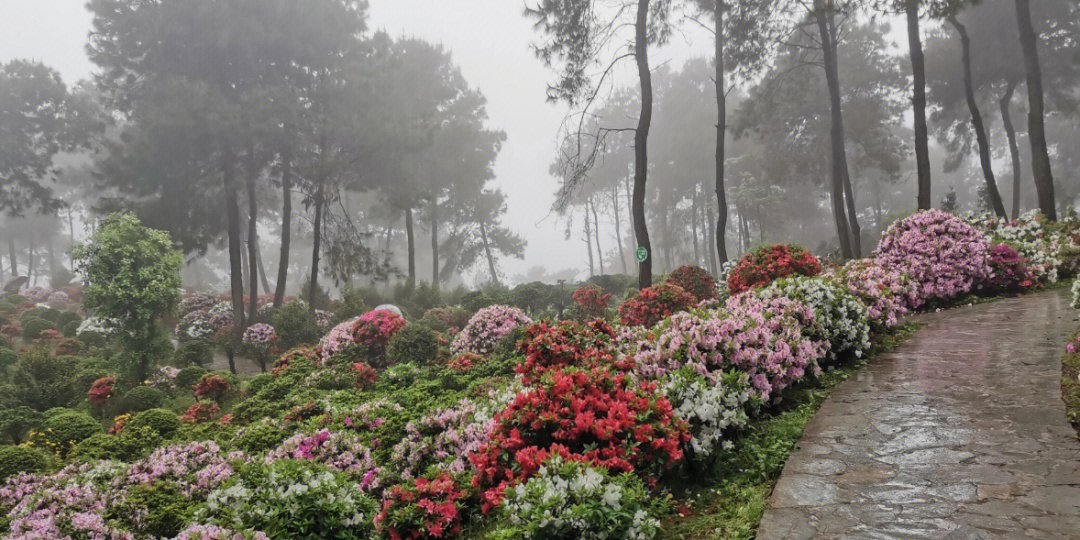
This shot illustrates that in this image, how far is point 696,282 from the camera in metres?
13.3

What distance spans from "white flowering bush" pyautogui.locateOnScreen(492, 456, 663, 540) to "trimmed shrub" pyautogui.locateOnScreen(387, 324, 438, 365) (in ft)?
28.3

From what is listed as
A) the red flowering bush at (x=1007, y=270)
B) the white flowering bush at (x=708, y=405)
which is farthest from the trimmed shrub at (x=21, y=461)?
→ the red flowering bush at (x=1007, y=270)

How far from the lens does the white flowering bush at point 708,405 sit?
408cm

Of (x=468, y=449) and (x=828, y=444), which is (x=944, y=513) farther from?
(x=468, y=449)

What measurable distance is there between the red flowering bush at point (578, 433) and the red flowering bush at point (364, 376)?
6.63 meters

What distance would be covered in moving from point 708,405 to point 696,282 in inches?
372

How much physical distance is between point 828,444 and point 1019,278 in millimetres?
8905

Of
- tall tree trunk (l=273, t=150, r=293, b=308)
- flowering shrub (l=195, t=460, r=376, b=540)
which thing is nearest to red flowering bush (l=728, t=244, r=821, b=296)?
flowering shrub (l=195, t=460, r=376, b=540)

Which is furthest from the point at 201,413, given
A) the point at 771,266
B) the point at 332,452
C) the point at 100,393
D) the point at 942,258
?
the point at 942,258

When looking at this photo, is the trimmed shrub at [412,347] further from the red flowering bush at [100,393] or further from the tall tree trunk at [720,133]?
the tall tree trunk at [720,133]

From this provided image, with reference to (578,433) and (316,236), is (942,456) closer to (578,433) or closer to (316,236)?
(578,433)

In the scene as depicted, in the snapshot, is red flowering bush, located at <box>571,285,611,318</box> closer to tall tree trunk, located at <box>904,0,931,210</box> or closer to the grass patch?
tall tree trunk, located at <box>904,0,931,210</box>

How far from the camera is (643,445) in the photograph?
391 centimetres

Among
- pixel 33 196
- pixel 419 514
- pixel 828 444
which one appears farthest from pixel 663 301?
pixel 33 196
